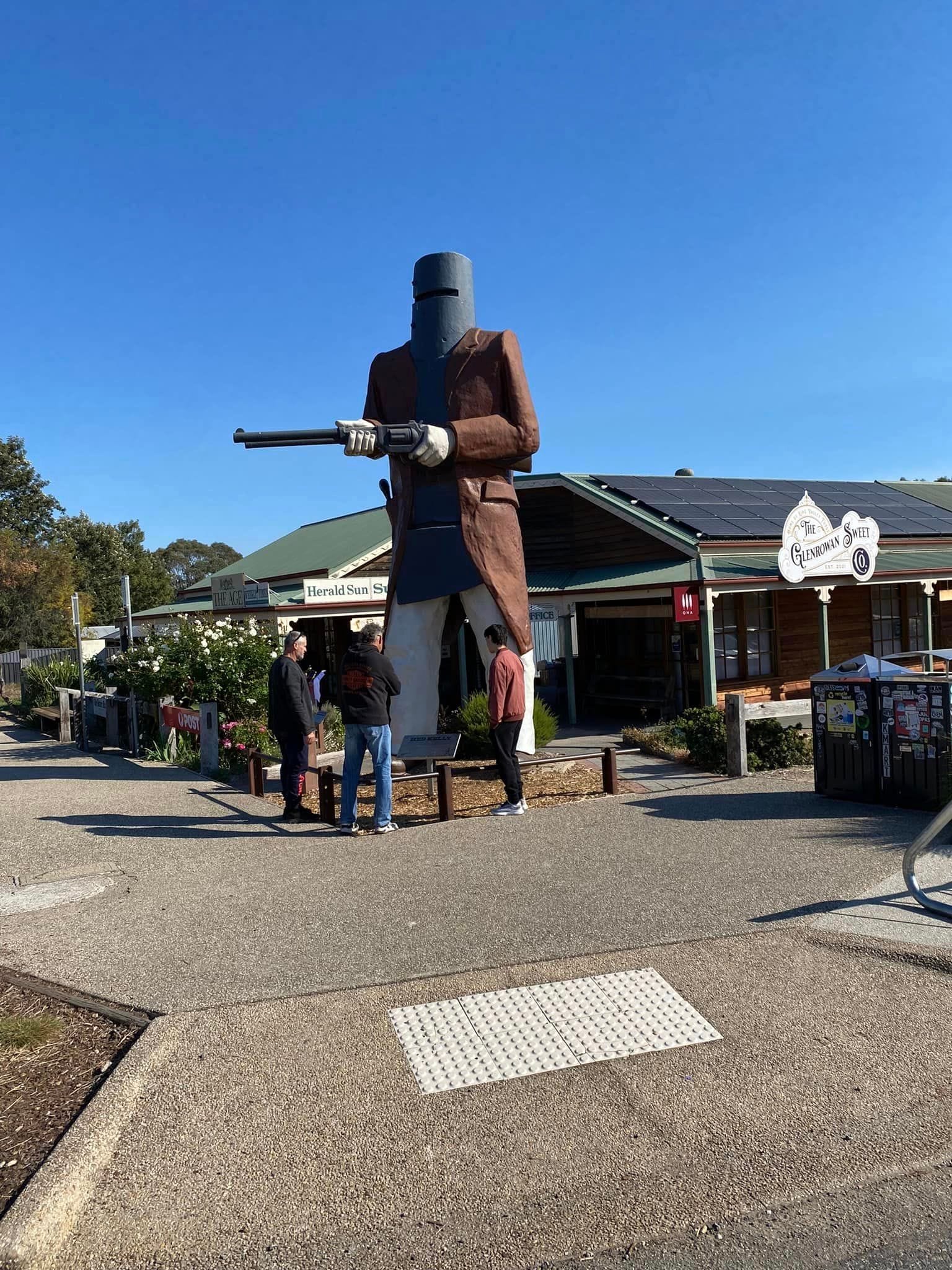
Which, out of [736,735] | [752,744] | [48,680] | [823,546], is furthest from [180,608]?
[736,735]

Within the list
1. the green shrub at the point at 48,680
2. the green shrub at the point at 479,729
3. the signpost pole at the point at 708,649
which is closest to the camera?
the green shrub at the point at 479,729

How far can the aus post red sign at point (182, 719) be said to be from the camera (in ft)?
39.6

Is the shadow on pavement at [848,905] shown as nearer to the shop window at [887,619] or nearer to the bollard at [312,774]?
the bollard at [312,774]

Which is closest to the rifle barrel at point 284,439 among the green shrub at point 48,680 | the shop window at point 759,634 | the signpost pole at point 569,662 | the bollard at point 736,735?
the bollard at point 736,735

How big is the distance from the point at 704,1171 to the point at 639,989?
1.35 metres

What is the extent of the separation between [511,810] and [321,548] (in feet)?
44.8

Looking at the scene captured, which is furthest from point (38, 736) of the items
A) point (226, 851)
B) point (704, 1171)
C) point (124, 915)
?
point (704, 1171)

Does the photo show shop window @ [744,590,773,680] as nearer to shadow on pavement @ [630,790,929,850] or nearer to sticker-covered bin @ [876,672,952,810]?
shadow on pavement @ [630,790,929,850]

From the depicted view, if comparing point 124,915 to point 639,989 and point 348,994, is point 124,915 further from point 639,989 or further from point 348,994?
point 639,989

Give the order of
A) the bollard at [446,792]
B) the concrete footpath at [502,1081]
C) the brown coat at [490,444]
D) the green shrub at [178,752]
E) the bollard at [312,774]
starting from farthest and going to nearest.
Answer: the green shrub at [178,752] < the bollard at [312,774] < the brown coat at [490,444] < the bollard at [446,792] < the concrete footpath at [502,1081]

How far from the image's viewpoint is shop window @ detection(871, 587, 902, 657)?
60.9 feet

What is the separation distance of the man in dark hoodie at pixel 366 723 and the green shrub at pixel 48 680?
13.4 metres

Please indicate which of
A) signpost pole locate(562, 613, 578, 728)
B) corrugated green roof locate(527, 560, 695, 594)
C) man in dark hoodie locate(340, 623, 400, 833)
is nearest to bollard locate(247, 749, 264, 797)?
man in dark hoodie locate(340, 623, 400, 833)

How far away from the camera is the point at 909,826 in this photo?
23.4 ft
